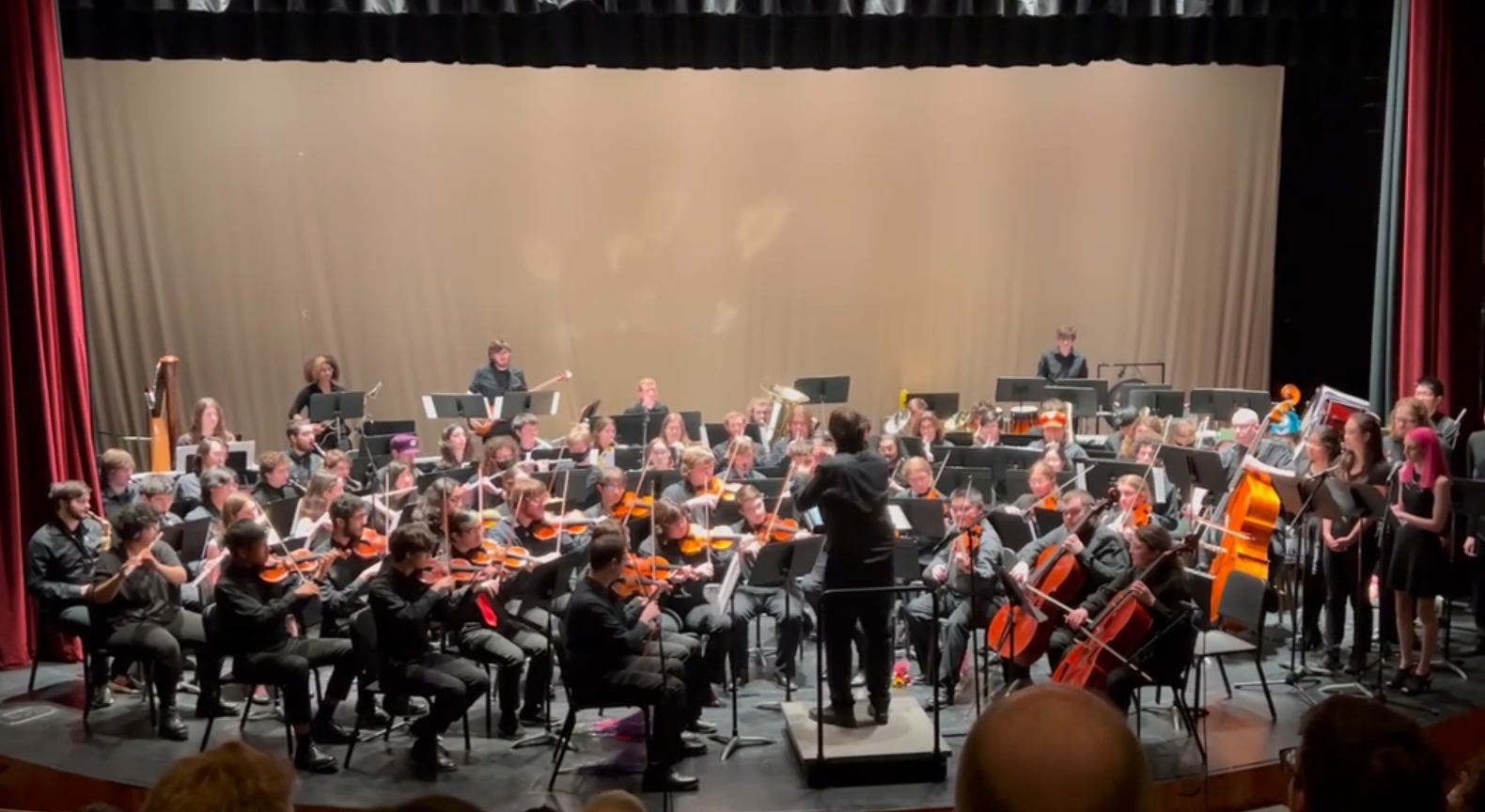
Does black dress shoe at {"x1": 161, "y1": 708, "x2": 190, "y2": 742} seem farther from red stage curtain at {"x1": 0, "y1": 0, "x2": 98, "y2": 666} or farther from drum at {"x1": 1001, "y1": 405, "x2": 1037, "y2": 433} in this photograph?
drum at {"x1": 1001, "y1": 405, "x2": 1037, "y2": 433}

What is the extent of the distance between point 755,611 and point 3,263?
4.98m

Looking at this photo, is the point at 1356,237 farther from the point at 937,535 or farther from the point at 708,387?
the point at 937,535

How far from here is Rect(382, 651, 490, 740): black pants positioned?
6391 millimetres

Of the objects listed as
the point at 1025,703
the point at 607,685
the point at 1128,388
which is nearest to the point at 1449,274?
the point at 1128,388

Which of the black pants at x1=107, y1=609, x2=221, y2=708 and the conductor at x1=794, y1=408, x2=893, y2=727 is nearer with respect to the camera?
the conductor at x1=794, y1=408, x2=893, y2=727

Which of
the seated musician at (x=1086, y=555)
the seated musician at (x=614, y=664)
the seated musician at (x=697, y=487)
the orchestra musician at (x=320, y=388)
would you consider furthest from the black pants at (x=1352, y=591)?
the orchestra musician at (x=320, y=388)

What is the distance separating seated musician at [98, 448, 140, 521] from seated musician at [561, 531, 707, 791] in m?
3.55

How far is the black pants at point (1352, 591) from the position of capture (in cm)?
742

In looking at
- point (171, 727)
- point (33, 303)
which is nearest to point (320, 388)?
point (33, 303)


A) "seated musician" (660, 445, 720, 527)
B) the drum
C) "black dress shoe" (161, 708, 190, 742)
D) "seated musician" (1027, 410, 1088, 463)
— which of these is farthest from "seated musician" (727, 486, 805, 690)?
the drum

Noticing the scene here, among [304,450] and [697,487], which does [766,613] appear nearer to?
[697,487]

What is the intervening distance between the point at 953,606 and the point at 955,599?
0.07 m

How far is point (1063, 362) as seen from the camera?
1352 centimetres

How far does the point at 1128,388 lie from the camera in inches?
484
